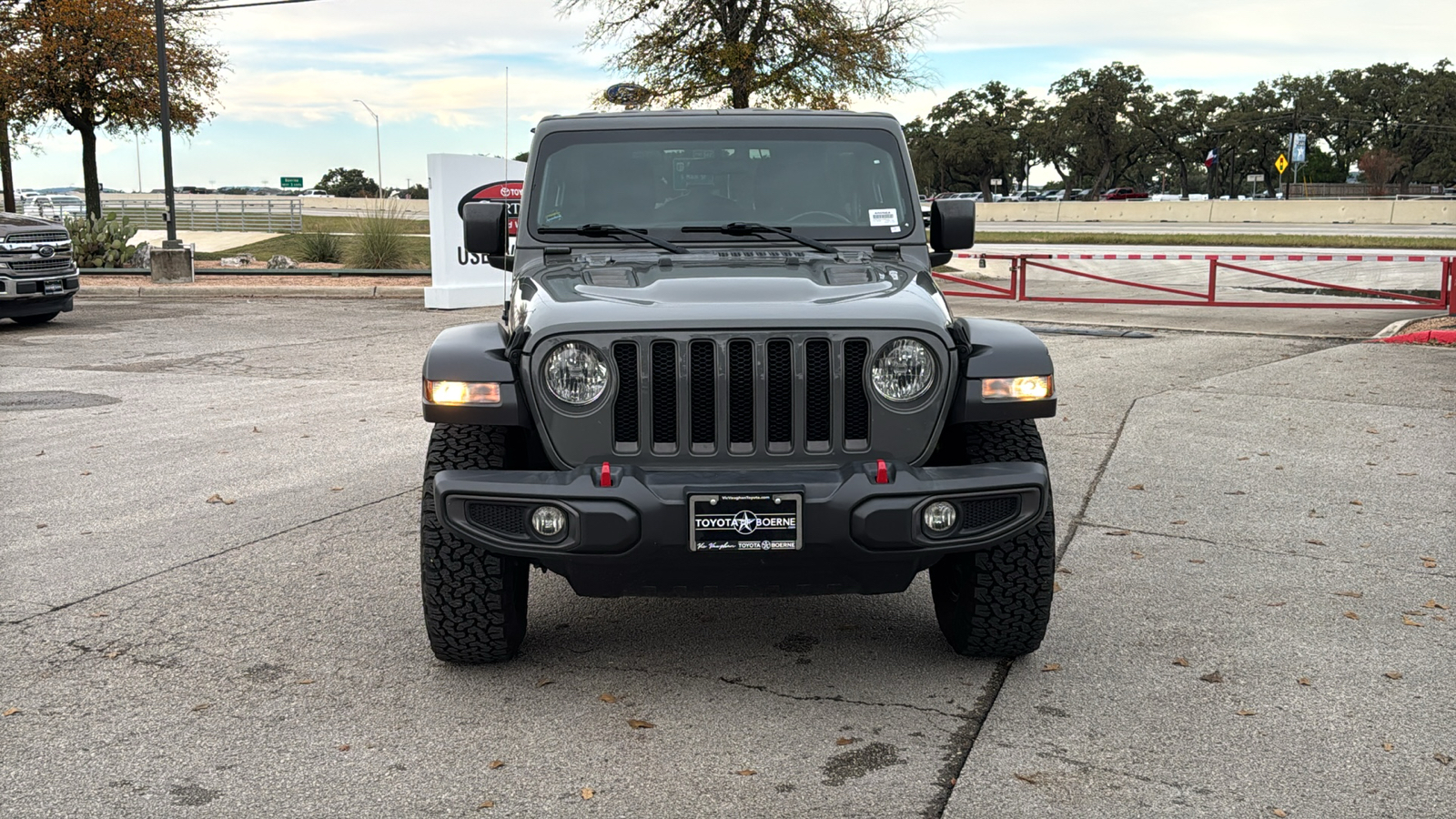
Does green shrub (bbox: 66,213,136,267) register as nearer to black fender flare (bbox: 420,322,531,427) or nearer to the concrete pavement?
the concrete pavement

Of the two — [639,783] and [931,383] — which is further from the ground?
[931,383]

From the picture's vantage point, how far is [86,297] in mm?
20641

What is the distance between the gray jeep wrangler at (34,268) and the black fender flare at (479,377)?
13503 millimetres

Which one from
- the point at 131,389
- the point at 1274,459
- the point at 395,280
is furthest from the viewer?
the point at 395,280

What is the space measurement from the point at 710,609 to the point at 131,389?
7624 millimetres

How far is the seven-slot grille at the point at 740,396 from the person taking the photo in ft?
13.0

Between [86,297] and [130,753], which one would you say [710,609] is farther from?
[86,297]

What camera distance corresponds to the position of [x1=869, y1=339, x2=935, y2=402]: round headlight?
157 inches

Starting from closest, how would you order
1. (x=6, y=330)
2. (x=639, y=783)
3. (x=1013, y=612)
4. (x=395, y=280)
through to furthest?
(x=639, y=783)
(x=1013, y=612)
(x=6, y=330)
(x=395, y=280)

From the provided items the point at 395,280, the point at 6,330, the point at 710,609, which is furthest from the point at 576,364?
the point at 395,280

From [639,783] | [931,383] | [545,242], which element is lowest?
[639,783]

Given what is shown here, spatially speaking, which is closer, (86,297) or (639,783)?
(639,783)

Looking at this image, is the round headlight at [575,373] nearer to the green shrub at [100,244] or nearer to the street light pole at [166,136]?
the street light pole at [166,136]

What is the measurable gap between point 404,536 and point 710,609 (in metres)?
1.76
